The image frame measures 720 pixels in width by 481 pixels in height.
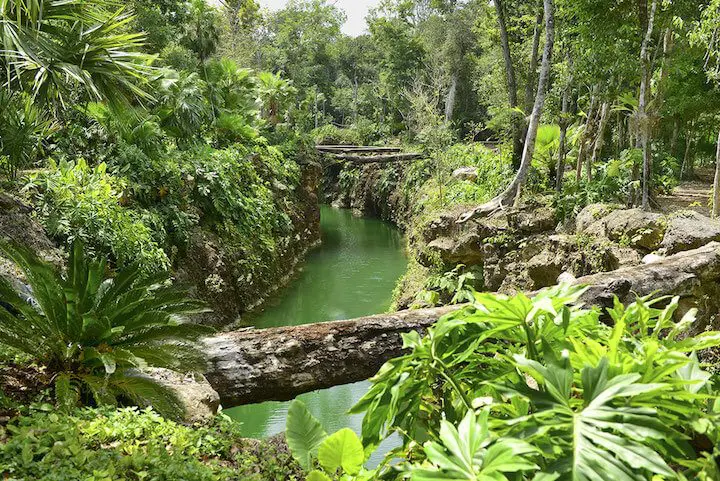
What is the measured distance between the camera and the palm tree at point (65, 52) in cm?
426

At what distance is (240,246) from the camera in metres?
10.5

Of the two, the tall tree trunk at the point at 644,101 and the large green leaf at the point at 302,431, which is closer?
the large green leaf at the point at 302,431

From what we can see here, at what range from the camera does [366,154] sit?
21.6m

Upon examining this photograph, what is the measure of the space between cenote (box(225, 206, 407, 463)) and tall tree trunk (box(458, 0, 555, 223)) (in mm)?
3258

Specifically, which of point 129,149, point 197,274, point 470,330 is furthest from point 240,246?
point 470,330

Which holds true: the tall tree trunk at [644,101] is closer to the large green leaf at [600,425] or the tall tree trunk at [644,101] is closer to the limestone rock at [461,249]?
the limestone rock at [461,249]

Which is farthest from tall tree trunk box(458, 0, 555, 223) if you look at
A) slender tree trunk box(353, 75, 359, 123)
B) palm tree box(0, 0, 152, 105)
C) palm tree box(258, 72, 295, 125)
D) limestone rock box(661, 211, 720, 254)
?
slender tree trunk box(353, 75, 359, 123)

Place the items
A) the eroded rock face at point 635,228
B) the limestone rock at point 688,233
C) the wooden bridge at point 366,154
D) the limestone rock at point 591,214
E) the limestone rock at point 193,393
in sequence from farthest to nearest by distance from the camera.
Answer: the wooden bridge at point 366,154, the limestone rock at point 591,214, the eroded rock face at point 635,228, the limestone rock at point 688,233, the limestone rock at point 193,393

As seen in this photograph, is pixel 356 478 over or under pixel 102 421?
over

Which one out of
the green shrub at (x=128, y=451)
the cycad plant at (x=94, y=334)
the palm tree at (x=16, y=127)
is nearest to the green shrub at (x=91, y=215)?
the palm tree at (x=16, y=127)

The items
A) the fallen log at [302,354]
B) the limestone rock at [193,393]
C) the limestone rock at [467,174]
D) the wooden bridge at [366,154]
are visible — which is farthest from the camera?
the wooden bridge at [366,154]

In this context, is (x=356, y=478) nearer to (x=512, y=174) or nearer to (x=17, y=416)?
(x=17, y=416)

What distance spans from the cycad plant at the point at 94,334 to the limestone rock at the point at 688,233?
5.26 meters

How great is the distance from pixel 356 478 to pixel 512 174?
10717 mm
